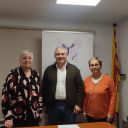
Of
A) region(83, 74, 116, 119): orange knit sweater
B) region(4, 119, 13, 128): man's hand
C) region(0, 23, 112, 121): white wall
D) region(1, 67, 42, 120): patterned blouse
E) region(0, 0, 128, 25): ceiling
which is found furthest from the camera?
region(0, 23, 112, 121): white wall

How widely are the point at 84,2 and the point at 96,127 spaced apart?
1586mm

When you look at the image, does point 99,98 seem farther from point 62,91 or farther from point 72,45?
point 72,45

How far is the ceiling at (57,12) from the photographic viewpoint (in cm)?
297

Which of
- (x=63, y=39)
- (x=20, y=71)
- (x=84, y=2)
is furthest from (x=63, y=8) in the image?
(x=20, y=71)

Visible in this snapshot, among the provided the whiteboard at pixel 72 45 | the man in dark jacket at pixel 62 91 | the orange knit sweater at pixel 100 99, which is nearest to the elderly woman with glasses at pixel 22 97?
the man in dark jacket at pixel 62 91

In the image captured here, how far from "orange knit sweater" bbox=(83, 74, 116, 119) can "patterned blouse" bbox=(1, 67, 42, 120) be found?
0.67 meters

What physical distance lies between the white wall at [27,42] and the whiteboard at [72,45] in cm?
16

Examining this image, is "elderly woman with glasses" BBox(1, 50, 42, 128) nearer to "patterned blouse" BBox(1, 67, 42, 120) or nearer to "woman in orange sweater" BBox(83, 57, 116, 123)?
"patterned blouse" BBox(1, 67, 42, 120)

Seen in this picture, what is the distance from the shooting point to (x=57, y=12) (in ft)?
11.2

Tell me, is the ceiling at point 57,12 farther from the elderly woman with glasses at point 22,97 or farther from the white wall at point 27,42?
the elderly woman with glasses at point 22,97

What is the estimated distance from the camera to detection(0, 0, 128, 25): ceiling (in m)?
2.97

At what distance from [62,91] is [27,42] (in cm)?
137

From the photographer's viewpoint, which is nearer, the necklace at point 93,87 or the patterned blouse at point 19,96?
the patterned blouse at point 19,96

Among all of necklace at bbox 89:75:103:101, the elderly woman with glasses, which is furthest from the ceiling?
necklace at bbox 89:75:103:101
